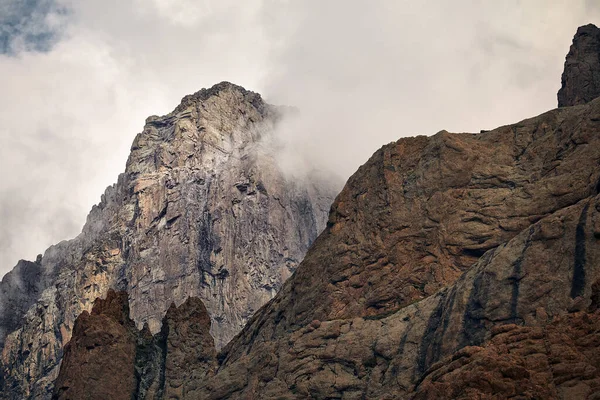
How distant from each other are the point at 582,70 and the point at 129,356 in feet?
302

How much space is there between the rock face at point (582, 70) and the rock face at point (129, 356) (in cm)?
7447

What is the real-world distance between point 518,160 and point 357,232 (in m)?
25.0

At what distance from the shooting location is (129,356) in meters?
146

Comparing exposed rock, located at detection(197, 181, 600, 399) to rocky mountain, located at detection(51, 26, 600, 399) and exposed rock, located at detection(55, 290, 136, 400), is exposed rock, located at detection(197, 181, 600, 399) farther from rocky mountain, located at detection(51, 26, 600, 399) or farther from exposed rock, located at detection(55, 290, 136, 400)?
exposed rock, located at detection(55, 290, 136, 400)

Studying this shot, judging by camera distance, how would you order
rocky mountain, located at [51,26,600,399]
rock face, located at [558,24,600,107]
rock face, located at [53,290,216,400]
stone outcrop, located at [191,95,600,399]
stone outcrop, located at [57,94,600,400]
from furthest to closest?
rock face, located at [558,24,600,107] < rock face, located at [53,290,216,400] < stone outcrop, located at [191,95,600,399] < rocky mountain, located at [51,26,600,399] < stone outcrop, located at [57,94,600,400]

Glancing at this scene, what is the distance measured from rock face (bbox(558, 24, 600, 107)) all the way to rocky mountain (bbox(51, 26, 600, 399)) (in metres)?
1.98

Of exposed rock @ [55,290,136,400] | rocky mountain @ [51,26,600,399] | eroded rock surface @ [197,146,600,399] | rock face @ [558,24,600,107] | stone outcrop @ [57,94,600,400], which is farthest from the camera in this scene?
rock face @ [558,24,600,107]

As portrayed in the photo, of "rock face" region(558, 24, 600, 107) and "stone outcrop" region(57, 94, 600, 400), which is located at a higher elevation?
"rock face" region(558, 24, 600, 107)

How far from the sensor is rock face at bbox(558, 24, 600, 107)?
158 metres

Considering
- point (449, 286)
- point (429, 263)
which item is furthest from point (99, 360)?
point (449, 286)

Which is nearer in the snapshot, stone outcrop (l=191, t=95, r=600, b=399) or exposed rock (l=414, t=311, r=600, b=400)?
exposed rock (l=414, t=311, r=600, b=400)

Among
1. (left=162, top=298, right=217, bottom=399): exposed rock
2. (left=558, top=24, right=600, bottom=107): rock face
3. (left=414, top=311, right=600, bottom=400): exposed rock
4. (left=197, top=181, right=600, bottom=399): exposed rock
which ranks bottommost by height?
(left=414, top=311, right=600, bottom=400): exposed rock

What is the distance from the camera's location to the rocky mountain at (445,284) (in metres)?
77.4

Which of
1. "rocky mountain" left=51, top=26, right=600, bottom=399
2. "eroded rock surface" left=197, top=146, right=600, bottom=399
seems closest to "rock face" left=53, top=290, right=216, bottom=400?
"rocky mountain" left=51, top=26, right=600, bottom=399
